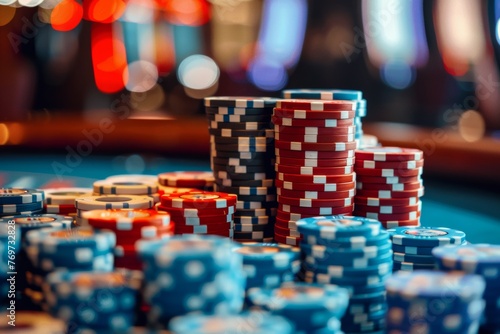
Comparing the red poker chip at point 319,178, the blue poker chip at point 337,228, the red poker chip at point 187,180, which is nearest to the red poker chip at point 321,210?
the red poker chip at point 319,178

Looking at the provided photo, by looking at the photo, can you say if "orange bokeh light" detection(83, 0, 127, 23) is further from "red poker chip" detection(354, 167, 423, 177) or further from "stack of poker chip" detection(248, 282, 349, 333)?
"stack of poker chip" detection(248, 282, 349, 333)

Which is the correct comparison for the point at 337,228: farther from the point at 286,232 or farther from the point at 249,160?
the point at 249,160

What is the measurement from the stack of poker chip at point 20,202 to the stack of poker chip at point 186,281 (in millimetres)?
1224

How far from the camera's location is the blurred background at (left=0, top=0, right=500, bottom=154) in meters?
8.56

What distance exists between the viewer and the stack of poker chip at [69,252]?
230cm

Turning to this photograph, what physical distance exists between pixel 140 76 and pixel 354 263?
10.1m

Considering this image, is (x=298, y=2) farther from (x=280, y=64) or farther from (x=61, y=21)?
(x=61, y=21)

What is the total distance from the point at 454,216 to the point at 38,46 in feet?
27.6

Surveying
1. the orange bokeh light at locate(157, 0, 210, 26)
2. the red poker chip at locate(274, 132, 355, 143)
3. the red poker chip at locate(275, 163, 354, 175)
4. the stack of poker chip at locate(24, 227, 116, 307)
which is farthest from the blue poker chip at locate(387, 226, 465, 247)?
the orange bokeh light at locate(157, 0, 210, 26)

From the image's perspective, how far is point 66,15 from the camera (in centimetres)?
1171

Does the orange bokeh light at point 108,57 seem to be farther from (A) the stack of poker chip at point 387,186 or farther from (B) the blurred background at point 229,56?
(A) the stack of poker chip at point 387,186

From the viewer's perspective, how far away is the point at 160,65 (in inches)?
488

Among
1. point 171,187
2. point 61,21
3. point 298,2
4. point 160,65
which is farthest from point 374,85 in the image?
point 171,187

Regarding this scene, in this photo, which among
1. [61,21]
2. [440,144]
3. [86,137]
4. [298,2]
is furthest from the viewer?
[61,21]
